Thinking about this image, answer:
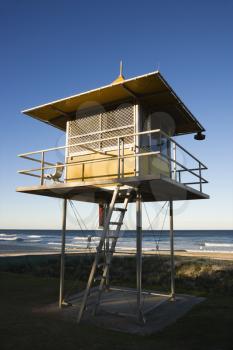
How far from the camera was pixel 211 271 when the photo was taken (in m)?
20.0

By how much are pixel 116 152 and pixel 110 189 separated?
1280mm

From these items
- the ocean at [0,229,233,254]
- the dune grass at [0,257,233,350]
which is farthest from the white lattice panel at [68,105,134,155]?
the ocean at [0,229,233,254]

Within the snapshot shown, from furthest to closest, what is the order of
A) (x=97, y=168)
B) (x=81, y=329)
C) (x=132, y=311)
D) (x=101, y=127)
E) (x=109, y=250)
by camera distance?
(x=101, y=127), (x=97, y=168), (x=132, y=311), (x=109, y=250), (x=81, y=329)

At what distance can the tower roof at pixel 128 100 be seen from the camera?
9.83 m

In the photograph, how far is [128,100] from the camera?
11.0 m

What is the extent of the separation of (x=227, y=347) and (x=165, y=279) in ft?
37.6

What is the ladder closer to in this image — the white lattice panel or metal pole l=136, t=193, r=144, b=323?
metal pole l=136, t=193, r=144, b=323

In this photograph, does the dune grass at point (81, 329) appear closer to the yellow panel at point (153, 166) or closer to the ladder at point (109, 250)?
the ladder at point (109, 250)

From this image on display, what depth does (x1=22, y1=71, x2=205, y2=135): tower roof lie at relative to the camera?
983 centimetres

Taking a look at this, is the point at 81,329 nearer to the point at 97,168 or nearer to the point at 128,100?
the point at 97,168

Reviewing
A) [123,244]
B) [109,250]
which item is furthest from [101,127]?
[123,244]

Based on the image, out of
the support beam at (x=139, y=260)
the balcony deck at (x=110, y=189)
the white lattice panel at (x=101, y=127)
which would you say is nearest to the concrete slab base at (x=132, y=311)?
the support beam at (x=139, y=260)

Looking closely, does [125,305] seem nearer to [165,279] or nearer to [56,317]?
[56,317]

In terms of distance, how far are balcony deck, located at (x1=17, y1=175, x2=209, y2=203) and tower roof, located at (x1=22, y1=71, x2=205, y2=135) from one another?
9.59 feet
